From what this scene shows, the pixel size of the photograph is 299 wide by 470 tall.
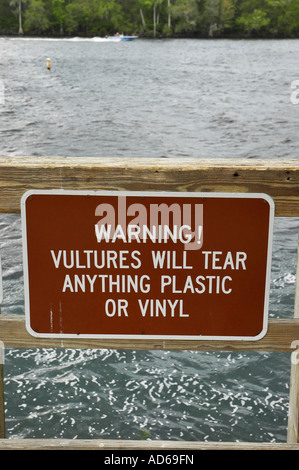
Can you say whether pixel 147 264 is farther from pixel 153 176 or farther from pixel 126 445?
pixel 126 445

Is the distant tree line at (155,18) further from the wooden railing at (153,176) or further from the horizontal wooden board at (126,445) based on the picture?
the horizontal wooden board at (126,445)

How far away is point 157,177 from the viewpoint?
256 centimetres

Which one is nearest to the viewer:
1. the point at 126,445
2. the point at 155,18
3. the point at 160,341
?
the point at 160,341

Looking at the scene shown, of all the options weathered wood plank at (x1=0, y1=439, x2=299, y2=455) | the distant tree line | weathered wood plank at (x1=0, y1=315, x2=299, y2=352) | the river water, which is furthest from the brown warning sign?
the distant tree line

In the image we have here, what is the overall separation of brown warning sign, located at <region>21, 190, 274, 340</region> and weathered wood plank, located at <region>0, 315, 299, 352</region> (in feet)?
0.13

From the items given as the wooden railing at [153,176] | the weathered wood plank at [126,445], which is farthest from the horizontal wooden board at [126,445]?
the wooden railing at [153,176]

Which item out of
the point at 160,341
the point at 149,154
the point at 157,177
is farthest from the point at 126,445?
the point at 149,154

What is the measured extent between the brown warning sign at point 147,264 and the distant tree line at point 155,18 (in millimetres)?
132094

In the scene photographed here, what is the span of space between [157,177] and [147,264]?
0.35m

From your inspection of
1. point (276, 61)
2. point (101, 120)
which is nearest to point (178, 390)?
point (101, 120)

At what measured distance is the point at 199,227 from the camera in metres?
2.55

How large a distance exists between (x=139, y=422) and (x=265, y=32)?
134m
